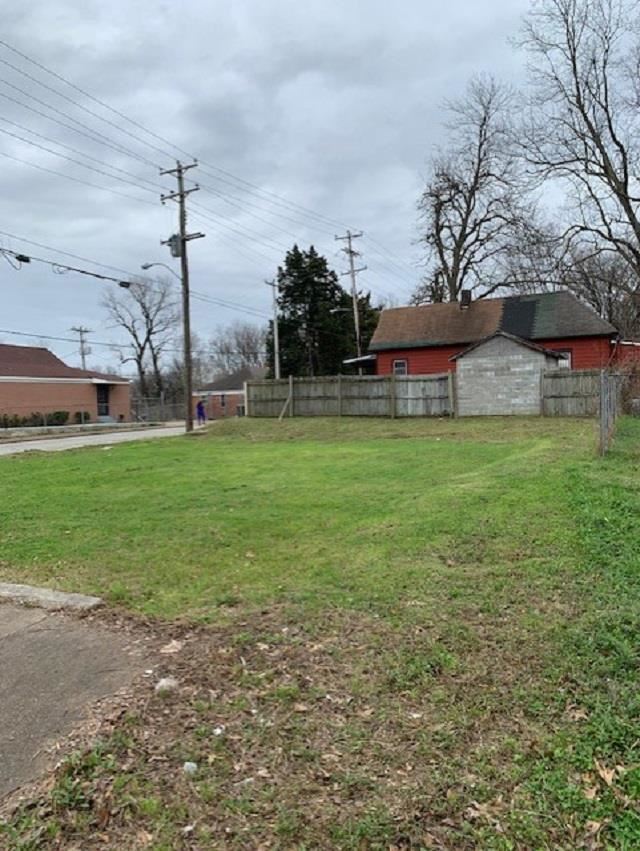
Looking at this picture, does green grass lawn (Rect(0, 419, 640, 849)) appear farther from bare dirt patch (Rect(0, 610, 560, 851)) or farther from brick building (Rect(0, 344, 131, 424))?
brick building (Rect(0, 344, 131, 424))

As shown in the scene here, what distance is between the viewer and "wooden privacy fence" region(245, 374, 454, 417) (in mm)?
22234

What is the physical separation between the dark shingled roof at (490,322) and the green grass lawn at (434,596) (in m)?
17.0

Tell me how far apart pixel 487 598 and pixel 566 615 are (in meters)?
0.50

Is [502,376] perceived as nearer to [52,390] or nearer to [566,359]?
[566,359]

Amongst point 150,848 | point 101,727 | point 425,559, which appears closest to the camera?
point 150,848

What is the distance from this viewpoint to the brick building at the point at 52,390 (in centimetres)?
3528

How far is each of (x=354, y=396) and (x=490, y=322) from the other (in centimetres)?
845

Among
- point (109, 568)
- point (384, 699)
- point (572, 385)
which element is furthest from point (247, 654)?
point (572, 385)

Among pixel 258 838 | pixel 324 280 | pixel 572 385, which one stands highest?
pixel 324 280

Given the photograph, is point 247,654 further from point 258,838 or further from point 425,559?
point 425,559

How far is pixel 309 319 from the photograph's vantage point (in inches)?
1623

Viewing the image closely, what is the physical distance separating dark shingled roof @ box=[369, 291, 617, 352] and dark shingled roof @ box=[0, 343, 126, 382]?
21039mm

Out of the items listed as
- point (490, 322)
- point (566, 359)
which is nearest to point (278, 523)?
point (566, 359)

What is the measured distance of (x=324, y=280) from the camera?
4162 centimetres
